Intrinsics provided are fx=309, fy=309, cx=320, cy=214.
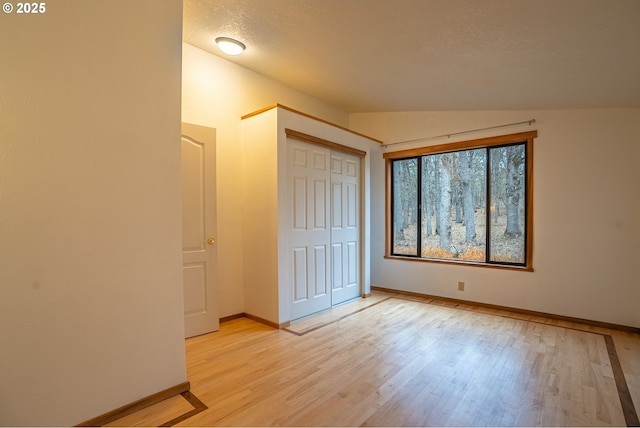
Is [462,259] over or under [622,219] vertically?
under

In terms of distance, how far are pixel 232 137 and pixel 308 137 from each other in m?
0.88

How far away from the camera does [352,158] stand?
14.3ft

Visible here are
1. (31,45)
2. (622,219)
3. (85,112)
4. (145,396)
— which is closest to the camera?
(31,45)

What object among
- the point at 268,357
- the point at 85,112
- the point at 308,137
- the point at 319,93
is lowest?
the point at 268,357

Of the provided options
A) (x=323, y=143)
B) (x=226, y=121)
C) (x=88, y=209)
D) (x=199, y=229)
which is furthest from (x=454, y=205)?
(x=88, y=209)

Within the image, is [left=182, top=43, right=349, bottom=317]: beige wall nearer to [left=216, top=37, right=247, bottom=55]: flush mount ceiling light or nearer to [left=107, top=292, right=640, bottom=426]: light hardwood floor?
[left=216, top=37, right=247, bottom=55]: flush mount ceiling light

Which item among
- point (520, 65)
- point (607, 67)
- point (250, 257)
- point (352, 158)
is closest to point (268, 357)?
point (250, 257)

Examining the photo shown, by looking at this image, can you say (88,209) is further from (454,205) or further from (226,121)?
(454,205)

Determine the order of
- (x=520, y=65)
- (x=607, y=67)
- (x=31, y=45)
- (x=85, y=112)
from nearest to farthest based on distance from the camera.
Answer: (x=31, y=45) → (x=85, y=112) → (x=607, y=67) → (x=520, y=65)

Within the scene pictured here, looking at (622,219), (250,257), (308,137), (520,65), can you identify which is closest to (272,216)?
(250,257)

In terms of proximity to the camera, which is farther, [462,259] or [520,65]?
[462,259]

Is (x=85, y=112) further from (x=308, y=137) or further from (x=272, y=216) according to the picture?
(x=308, y=137)

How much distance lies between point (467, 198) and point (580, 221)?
123cm

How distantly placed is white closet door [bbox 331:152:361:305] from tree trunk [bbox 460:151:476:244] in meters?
1.45
